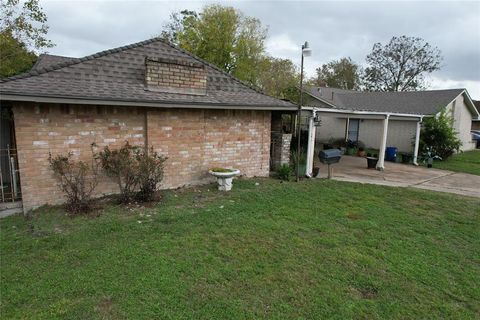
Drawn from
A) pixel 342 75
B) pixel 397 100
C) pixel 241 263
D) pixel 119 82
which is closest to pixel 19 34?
pixel 119 82

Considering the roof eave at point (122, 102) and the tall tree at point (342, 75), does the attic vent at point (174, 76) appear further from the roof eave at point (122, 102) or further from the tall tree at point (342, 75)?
the tall tree at point (342, 75)

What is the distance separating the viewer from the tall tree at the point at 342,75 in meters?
44.8

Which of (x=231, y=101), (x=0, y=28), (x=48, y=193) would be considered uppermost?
(x=0, y=28)

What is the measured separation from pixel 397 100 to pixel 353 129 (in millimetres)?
3758

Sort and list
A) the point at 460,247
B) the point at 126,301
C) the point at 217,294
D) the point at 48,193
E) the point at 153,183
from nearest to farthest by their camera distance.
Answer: the point at 126,301 → the point at 217,294 → the point at 460,247 → the point at 48,193 → the point at 153,183

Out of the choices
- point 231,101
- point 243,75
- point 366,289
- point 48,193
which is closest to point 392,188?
point 231,101

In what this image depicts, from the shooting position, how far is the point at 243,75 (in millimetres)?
27797

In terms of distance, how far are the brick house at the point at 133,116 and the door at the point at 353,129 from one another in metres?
11.7

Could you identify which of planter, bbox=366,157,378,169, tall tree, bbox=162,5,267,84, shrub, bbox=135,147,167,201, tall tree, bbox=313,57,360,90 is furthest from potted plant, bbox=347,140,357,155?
tall tree, bbox=313,57,360,90

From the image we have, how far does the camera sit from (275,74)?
2889 cm

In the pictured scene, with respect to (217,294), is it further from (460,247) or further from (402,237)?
(460,247)

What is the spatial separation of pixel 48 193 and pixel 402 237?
6908 millimetres

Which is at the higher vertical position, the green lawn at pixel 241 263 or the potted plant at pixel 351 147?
the potted plant at pixel 351 147

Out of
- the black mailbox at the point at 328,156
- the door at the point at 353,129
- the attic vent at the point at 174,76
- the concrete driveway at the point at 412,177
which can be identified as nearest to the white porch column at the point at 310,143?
the black mailbox at the point at 328,156
